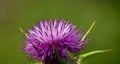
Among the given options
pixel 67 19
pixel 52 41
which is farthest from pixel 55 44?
pixel 67 19

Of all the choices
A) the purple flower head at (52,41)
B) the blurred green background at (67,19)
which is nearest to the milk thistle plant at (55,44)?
the purple flower head at (52,41)

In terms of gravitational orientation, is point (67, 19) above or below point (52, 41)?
above

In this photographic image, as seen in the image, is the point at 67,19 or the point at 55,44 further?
the point at 67,19

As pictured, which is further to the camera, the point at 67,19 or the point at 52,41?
the point at 67,19

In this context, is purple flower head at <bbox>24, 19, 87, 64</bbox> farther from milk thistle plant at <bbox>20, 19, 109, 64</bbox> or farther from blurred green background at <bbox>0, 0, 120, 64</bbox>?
blurred green background at <bbox>0, 0, 120, 64</bbox>

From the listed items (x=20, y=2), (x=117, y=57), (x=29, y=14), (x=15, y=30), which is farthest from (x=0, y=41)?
(x=117, y=57)

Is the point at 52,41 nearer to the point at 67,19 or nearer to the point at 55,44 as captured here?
the point at 55,44

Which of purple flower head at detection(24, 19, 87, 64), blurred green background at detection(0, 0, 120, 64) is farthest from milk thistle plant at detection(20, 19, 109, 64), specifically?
blurred green background at detection(0, 0, 120, 64)
